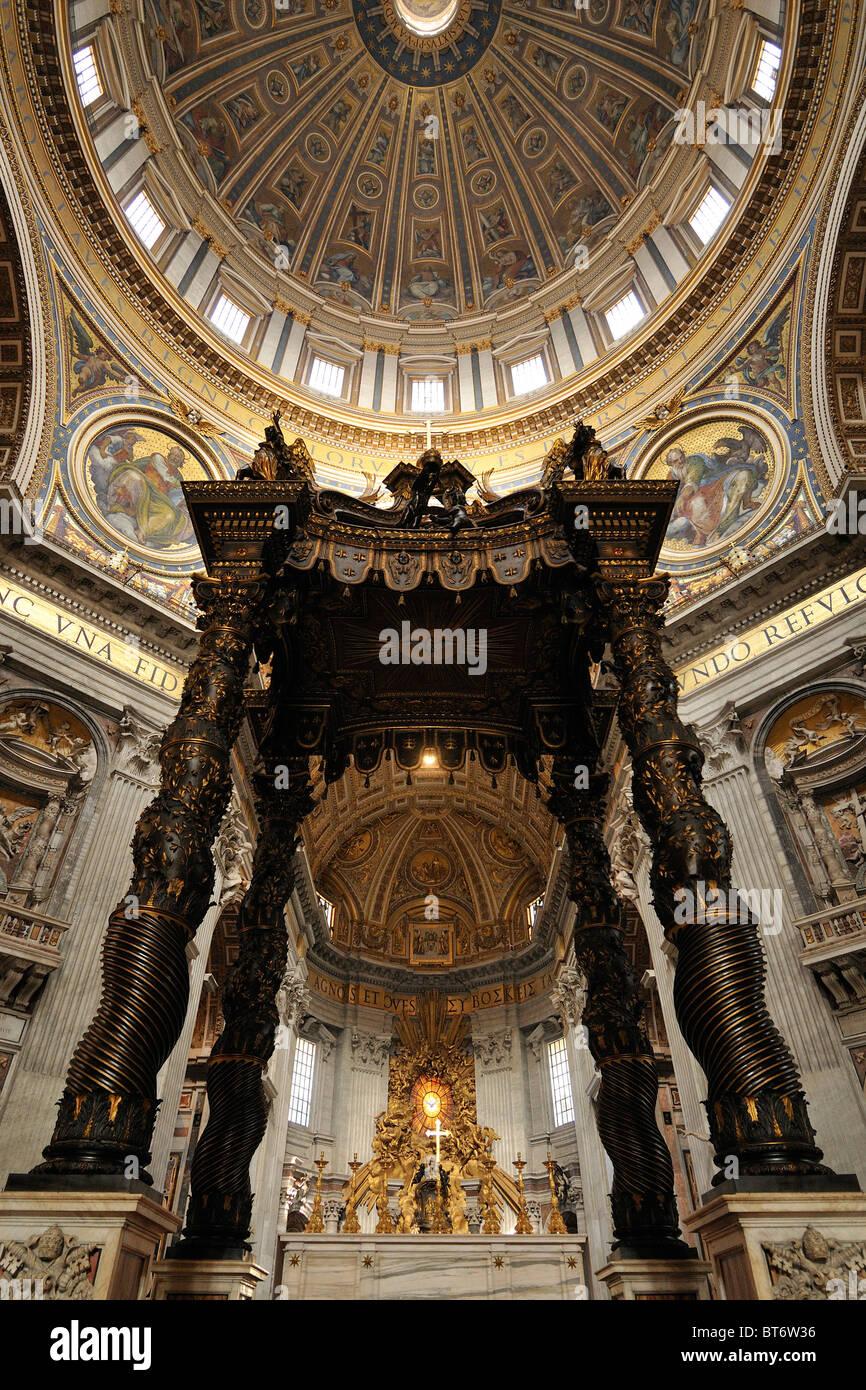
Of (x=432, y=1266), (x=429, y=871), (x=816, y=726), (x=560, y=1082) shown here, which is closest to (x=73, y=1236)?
(x=816, y=726)

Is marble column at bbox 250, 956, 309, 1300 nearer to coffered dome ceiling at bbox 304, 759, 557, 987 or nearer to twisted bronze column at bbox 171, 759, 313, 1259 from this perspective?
coffered dome ceiling at bbox 304, 759, 557, 987

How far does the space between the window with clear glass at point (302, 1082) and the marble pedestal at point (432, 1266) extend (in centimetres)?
746

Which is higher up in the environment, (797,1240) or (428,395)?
(428,395)

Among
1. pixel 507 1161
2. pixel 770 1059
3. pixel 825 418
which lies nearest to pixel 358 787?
pixel 507 1161

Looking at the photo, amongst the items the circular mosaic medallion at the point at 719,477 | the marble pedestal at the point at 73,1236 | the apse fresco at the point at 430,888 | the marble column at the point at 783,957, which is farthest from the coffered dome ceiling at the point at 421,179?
the marble pedestal at the point at 73,1236

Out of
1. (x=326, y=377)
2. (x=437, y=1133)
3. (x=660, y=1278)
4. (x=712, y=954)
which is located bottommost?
(x=660, y=1278)

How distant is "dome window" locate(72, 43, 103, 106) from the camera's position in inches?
584

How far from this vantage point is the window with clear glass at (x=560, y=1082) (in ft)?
68.1

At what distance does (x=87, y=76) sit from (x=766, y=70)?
1365 cm

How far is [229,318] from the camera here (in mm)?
19484

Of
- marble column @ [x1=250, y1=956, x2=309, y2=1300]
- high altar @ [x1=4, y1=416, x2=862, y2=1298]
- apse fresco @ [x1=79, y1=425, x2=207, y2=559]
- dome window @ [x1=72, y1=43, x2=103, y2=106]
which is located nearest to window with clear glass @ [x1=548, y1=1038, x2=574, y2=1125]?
marble column @ [x1=250, y1=956, x2=309, y2=1300]

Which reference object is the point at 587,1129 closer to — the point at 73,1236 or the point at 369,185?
the point at 73,1236

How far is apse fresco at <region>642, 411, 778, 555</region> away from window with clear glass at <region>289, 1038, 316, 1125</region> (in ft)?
56.2

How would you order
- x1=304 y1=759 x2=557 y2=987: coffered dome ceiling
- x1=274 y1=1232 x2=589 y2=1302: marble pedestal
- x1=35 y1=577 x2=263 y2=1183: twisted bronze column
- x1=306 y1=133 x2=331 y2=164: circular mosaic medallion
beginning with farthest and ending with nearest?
x1=304 y1=759 x2=557 y2=987: coffered dome ceiling → x1=306 y1=133 x2=331 y2=164: circular mosaic medallion → x1=274 y1=1232 x2=589 y2=1302: marble pedestal → x1=35 y1=577 x2=263 y2=1183: twisted bronze column
